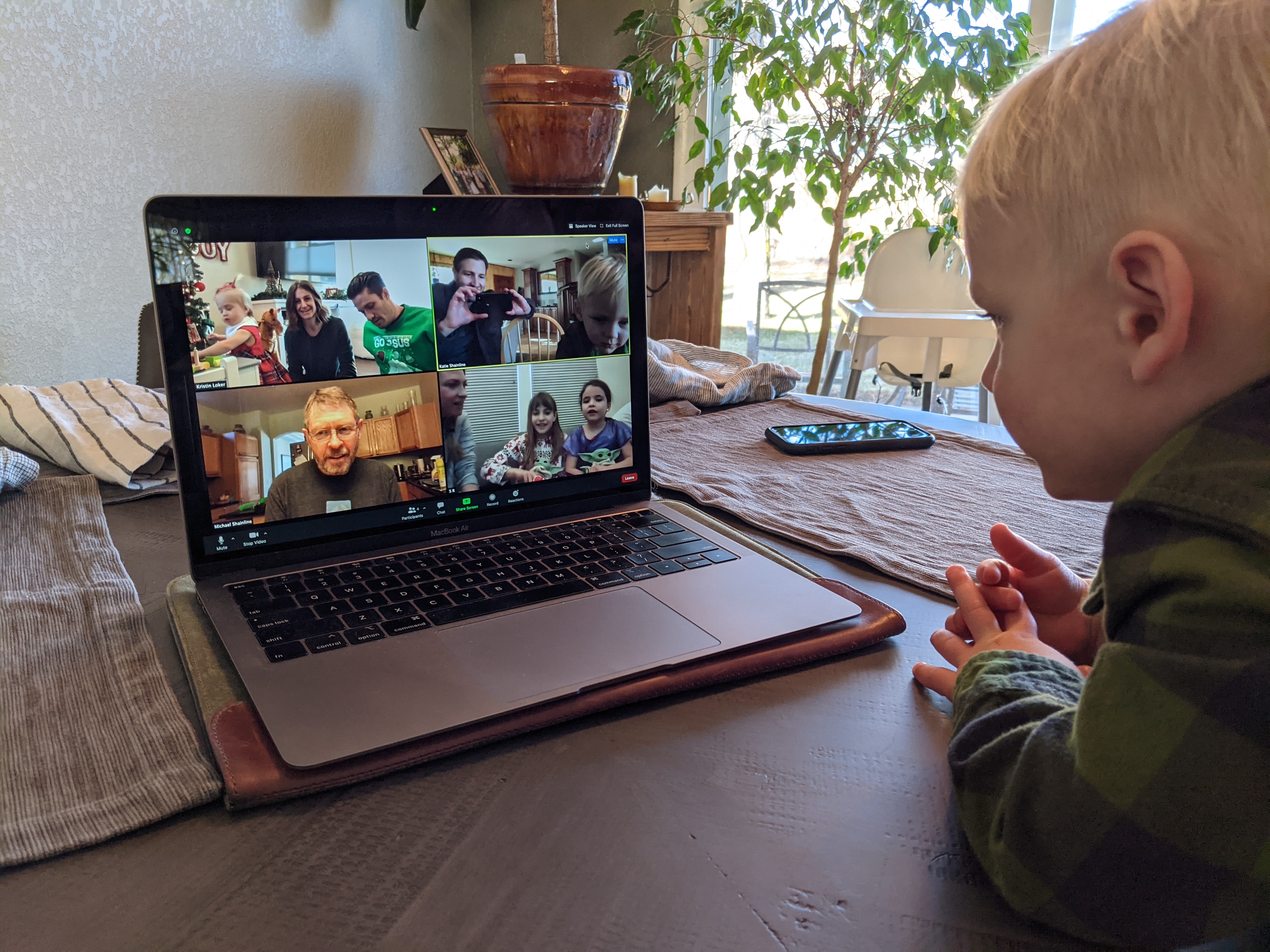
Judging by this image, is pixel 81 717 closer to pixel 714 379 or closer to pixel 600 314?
pixel 600 314

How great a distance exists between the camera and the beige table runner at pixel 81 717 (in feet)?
1.24

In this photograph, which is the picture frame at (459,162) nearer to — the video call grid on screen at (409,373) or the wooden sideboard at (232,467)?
the video call grid on screen at (409,373)

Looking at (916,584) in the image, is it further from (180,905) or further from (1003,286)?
(180,905)

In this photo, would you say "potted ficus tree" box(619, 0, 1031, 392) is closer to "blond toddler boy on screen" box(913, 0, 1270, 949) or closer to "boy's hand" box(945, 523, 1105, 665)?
"boy's hand" box(945, 523, 1105, 665)

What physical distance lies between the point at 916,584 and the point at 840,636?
0.50 feet

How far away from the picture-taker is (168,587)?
61cm

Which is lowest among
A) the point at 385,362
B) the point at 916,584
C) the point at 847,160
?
the point at 916,584

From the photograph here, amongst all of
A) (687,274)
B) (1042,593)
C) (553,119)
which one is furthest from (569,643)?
(687,274)

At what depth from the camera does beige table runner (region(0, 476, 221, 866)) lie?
378 millimetres

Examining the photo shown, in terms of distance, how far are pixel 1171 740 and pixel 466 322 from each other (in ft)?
1.75

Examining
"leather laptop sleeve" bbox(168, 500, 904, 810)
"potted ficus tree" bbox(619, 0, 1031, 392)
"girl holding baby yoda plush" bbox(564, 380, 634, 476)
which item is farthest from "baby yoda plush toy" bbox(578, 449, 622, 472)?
"potted ficus tree" bbox(619, 0, 1031, 392)

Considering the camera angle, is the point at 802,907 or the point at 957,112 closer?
the point at 802,907

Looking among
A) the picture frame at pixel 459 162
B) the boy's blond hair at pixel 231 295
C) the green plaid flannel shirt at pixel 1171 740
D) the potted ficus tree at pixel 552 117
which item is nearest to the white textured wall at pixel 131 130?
the picture frame at pixel 459 162

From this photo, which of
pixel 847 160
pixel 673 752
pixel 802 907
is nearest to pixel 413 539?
pixel 673 752
